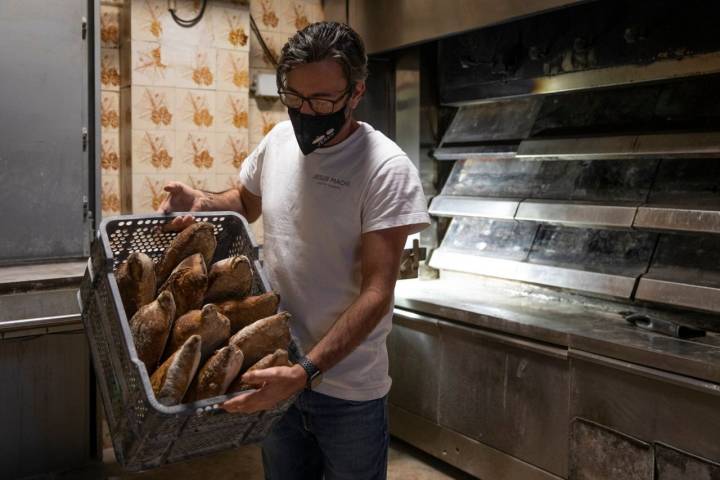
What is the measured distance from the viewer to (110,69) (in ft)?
11.7

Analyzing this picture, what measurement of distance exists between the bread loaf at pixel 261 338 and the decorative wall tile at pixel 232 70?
257cm

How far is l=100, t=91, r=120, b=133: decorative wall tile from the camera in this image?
3.56 meters

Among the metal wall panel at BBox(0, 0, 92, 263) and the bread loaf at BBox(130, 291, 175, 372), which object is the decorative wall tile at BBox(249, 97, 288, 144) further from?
the bread loaf at BBox(130, 291, 175, 372)

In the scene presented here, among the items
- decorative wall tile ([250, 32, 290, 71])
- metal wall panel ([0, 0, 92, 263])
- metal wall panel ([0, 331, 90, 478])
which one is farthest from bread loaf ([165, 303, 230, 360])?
decorative wall tile ([250, 32, 290, 71])

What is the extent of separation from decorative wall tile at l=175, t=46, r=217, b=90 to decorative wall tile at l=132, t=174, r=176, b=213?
476mm

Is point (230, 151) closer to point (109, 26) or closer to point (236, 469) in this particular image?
point (109, 26)

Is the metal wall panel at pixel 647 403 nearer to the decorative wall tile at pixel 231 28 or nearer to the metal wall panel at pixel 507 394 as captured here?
the metal wall panel at pixel 507 394

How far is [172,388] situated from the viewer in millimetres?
1212

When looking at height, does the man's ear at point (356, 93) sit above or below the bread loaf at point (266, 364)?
above

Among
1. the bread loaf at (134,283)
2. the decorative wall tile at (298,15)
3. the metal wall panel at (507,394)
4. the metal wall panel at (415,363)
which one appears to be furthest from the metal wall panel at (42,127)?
the bread loaf at (134,283)

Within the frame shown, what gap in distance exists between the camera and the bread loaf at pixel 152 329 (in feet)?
→ 4.29

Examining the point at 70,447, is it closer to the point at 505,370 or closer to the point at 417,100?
the point at 505,370

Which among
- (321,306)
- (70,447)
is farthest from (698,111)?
(70,447)

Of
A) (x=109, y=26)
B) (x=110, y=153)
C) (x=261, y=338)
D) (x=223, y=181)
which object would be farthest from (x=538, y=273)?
(x=109, y=26)
